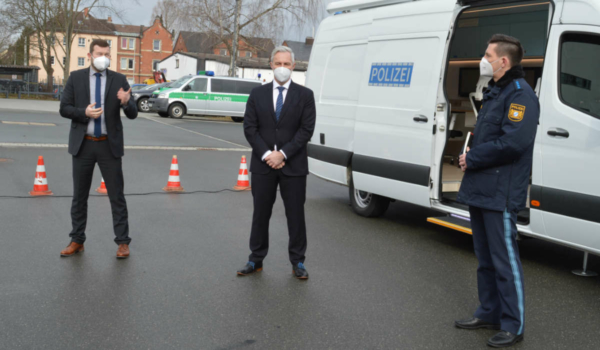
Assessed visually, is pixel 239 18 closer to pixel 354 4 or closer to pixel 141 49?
pixel 354 4

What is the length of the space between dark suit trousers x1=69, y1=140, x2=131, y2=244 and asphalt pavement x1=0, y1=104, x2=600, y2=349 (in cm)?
26

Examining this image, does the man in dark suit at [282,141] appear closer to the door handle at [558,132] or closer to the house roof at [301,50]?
the door handle at [558,132]

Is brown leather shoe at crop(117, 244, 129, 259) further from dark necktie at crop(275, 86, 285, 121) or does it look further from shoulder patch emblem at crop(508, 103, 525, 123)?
shoulder patch emblem at crop(508, 103, 525, 123)

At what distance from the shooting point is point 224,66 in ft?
180

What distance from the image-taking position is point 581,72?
5.32m

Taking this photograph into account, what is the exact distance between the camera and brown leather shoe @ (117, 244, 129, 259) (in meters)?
5.75

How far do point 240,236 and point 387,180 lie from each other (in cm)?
176

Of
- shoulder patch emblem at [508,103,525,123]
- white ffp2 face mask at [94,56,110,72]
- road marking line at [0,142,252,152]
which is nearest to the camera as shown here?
shoulder patch emblem at [508,103,525,123]

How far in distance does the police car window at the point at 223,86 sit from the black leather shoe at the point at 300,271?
23742 millimetres

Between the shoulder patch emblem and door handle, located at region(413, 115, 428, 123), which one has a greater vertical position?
the shoulder patch emblem

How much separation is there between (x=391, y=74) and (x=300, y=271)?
2850 mm

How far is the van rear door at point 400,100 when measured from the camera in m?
6.67

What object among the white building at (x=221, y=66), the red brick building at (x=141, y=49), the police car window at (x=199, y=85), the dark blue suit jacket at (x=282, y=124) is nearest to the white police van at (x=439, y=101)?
the dark blue suit jacket at (x=282, y=124)

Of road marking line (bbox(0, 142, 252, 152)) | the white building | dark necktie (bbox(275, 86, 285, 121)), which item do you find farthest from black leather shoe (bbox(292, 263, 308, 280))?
the white building
